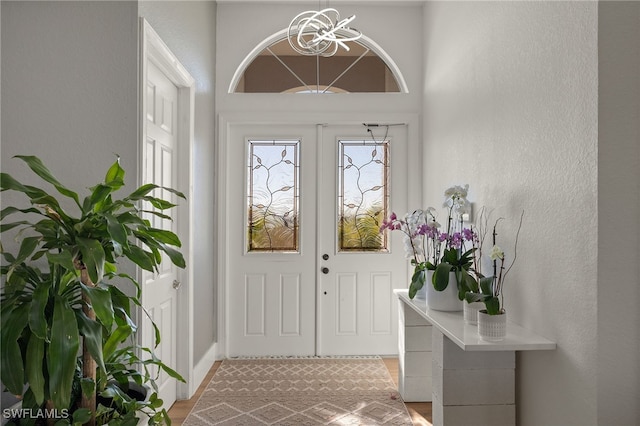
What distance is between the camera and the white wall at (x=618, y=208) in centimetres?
161

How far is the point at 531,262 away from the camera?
6.82 feet

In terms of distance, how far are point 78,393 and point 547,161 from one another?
2.05 m

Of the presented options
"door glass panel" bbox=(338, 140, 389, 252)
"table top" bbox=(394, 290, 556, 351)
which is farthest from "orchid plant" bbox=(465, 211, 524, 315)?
"door glass panel" bbox=(338, 140, 389, 252)

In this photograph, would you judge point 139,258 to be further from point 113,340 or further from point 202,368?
point 202,368

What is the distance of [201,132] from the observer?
11.4ft

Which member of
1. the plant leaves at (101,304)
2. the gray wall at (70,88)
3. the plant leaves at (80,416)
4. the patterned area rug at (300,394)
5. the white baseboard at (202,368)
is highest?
the gray wall at (70,88)

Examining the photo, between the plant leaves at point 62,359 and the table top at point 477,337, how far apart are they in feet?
4.77

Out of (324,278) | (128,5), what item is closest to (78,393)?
(128,5)

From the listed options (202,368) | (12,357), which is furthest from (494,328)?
(202,368)

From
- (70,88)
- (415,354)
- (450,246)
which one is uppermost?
(70,88)

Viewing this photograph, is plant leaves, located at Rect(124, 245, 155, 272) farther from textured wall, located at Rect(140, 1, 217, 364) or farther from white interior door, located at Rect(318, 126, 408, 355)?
white interior door, located at Rect(318, 126, 408, 355)

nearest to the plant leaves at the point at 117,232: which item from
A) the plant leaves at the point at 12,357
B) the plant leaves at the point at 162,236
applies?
the plant leaves at the point at 162,236

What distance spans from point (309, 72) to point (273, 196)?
1138 mm

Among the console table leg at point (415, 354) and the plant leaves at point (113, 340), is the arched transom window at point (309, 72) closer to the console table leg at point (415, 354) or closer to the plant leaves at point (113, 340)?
the console table leg at point (415, 354)
